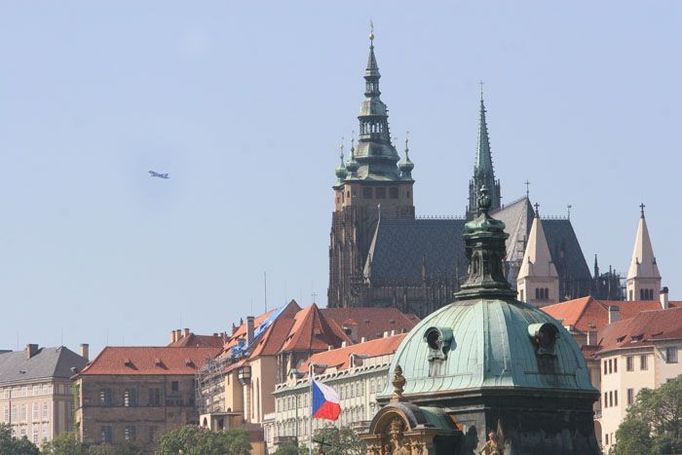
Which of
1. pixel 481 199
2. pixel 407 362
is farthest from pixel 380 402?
pixel 481 199

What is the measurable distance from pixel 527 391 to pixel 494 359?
3.86 ft

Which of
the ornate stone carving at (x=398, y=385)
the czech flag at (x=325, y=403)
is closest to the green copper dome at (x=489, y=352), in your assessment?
the ornate stone carving at (x=398, y=385)

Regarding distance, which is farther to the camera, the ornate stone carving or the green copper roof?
the green copper roof

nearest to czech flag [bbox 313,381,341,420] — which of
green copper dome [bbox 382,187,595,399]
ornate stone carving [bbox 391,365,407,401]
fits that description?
green copper dome [bbox 382,187,595,399]

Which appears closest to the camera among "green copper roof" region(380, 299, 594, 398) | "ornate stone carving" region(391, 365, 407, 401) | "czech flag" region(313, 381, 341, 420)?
"ornate stone carving" region(391, 365, 407, 401)

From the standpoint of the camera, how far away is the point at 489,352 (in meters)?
74.7

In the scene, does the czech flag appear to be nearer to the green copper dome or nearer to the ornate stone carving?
the green copper dome

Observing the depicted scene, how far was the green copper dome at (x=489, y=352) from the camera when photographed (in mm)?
74688

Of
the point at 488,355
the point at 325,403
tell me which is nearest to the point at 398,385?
the point at 488,355

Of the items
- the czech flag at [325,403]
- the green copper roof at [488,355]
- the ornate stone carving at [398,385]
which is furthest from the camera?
the czech flag at [325,403]

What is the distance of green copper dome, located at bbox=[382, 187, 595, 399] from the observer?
7469 cm

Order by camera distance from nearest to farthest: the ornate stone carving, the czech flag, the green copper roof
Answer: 1. the ornate stone carving
2. the green copper roof
3. the czech flag

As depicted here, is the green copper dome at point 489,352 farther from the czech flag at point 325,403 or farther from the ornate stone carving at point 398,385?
the czech flag at point 325,403

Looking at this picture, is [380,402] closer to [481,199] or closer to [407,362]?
[407,362]
